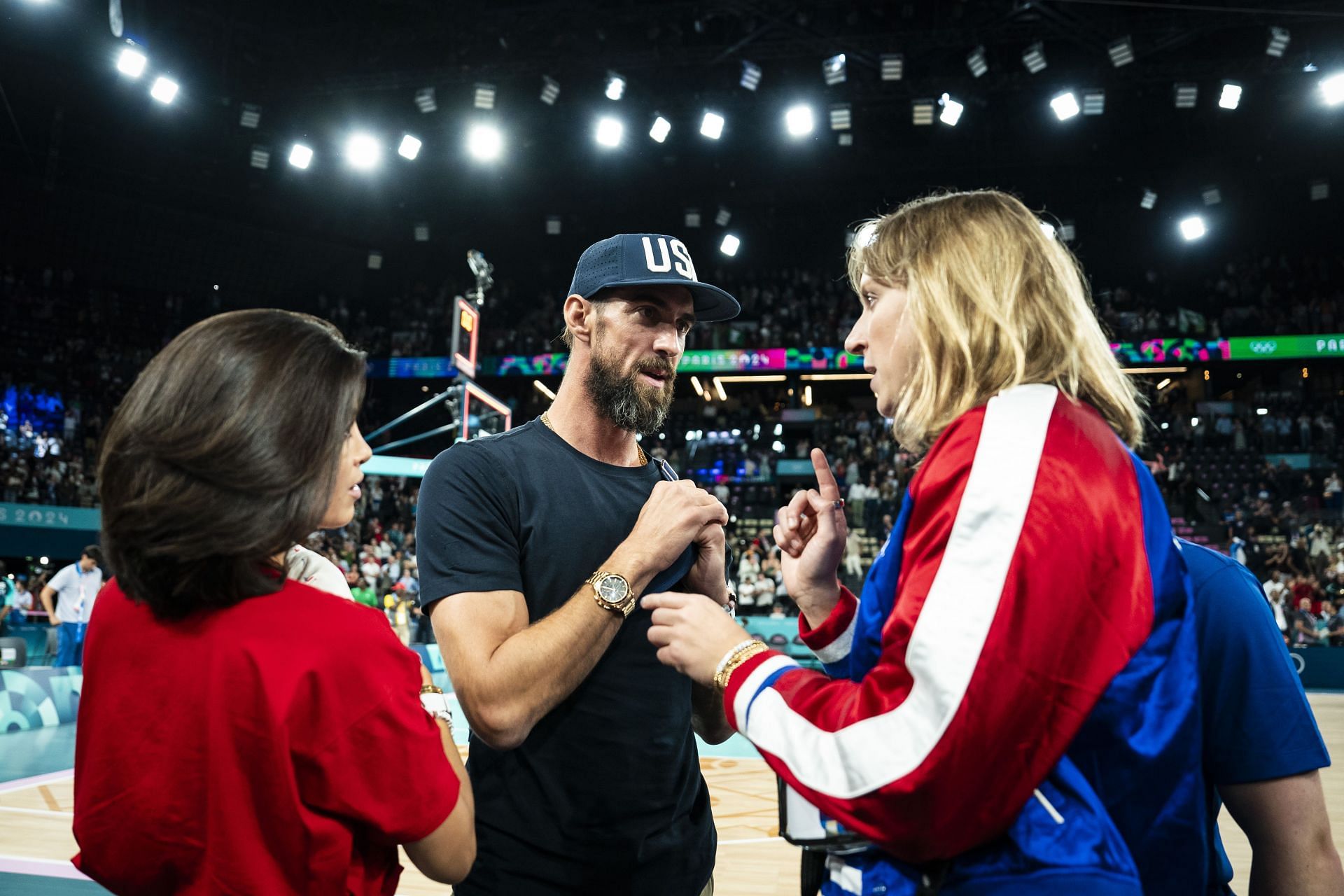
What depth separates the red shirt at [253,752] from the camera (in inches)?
40.7

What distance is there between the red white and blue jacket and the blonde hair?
78 mm

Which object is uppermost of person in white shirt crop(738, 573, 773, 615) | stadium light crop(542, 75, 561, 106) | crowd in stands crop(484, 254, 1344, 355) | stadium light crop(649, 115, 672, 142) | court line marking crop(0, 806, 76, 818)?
stadium light crop(542, 75, 561, 106)

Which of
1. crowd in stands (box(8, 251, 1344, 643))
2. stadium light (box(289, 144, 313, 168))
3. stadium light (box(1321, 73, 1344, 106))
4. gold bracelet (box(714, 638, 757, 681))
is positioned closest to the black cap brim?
gold bracelet (box(714, 638, 757, 681))

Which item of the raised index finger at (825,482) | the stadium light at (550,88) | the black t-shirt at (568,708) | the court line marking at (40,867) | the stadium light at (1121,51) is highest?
the stadium light at (1121,51)

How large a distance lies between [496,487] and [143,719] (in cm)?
78

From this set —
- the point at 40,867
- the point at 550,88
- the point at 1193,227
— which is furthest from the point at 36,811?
the point at 1193,227

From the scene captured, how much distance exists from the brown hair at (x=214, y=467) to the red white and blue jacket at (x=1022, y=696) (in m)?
0.65

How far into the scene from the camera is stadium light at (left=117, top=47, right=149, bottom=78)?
12805 millimetres

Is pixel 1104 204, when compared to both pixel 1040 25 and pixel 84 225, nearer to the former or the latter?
pixel 1040 25

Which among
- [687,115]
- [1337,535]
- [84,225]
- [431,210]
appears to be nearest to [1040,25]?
[687,115]

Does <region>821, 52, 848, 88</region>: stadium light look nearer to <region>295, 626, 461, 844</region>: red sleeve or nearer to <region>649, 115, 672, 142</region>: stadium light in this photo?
<region>649, 115, 672, 142</region>: stadium light

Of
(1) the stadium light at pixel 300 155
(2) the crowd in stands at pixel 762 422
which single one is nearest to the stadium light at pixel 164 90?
(1) the stadium light at pixel 300 155

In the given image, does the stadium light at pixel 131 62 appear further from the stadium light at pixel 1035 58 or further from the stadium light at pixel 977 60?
the stadium light at pixel 1035 58

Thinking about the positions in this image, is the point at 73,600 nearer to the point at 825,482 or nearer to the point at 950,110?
the point at 825,482
